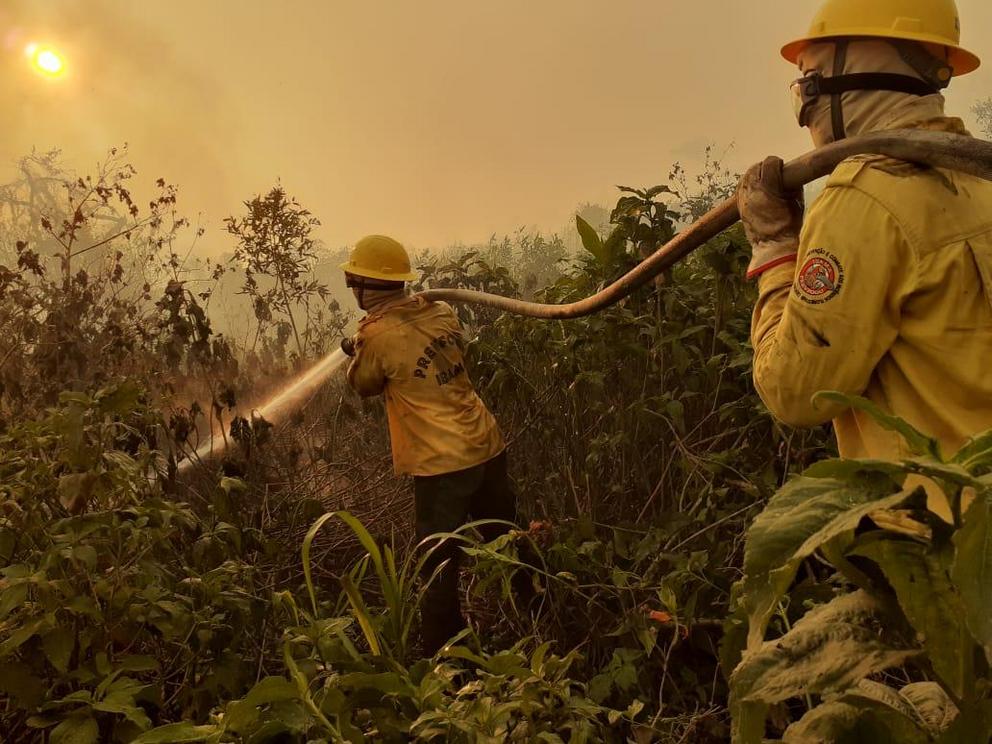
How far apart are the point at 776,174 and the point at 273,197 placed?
5612mm

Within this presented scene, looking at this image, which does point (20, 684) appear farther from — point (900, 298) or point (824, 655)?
point (900, 298)

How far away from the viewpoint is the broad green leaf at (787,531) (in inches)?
25.4

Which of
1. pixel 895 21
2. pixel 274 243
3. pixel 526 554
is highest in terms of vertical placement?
pixel 274 243

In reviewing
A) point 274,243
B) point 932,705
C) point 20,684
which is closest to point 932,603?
point 932,705

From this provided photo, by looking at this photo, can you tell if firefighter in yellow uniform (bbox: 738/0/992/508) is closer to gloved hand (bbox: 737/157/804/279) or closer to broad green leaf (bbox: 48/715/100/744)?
gloved hand (bbox: 737/157/804/279)

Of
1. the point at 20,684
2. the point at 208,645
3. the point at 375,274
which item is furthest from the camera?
the point at 375,274

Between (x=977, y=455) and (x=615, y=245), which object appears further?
(x=615, y=245)

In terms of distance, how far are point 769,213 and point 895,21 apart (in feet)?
1.39

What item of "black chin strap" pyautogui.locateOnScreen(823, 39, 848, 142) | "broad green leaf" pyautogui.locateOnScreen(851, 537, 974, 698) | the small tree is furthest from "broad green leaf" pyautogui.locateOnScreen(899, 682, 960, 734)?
the small tree

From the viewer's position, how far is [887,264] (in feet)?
4.24

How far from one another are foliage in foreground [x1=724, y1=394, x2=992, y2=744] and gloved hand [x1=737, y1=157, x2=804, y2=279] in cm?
100

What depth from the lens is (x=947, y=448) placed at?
131 centimetres

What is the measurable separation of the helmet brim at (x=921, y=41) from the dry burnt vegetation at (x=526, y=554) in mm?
886

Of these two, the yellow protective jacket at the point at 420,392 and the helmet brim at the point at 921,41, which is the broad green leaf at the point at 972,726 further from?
the yellow protective jacket at the point at 420,392
